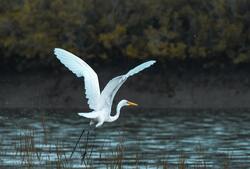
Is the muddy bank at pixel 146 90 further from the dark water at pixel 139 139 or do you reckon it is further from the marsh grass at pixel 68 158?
the marsh grass at pixel 68 158

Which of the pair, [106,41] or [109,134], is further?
[106,41]

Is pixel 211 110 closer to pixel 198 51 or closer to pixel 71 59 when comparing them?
pixel 198 51

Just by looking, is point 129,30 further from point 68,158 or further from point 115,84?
point 115,84

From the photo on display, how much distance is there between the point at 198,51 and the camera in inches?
1662

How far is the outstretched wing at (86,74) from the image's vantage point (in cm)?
2192

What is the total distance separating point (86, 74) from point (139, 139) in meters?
6.95

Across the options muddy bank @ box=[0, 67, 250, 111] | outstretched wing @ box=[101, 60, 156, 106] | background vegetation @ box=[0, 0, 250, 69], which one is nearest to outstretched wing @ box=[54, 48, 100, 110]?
outstretched wing @ box=[101, 60, 156, 106]

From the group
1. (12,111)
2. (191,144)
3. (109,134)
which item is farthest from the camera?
(12,111)

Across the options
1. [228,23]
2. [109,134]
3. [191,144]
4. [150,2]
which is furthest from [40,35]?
[191,144]

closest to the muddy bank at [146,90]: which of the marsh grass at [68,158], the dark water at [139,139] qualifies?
the dark water at [139,139]

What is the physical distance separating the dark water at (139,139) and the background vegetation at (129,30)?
4.22 metres

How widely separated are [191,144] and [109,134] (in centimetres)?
316

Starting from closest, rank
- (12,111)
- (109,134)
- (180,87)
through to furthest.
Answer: (109,134), (12,111), (180,87)

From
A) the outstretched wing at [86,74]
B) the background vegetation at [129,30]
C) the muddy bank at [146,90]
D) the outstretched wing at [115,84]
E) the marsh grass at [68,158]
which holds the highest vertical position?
the background vegetation at [129,30]
